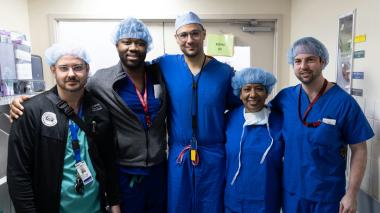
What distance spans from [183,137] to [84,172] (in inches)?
22.8

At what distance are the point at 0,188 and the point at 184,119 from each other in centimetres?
103

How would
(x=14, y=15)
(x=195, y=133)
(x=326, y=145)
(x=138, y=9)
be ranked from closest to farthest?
(x=326, y=145), (x=195, y=133), (x=14, y=15), (x=138, y=9)

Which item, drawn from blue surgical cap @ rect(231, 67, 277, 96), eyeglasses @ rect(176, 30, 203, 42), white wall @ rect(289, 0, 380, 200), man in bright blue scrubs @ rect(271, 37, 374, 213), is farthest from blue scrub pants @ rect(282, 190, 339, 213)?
eyeglasses @ rect(176, 30, 203, 42)

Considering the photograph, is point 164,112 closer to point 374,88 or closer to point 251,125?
point 251,125

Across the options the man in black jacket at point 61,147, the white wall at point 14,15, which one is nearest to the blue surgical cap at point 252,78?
the man in black jacket at point 61,147

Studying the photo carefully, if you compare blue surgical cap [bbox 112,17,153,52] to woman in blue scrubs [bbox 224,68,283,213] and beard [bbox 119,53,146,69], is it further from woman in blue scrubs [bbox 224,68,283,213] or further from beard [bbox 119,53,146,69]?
woman in blue scrubs [bbox 224,68,283,213]

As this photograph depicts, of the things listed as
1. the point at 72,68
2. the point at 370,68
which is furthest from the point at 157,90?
the point at 370,68

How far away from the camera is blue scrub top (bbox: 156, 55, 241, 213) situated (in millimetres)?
1621

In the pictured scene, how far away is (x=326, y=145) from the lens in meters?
1.40

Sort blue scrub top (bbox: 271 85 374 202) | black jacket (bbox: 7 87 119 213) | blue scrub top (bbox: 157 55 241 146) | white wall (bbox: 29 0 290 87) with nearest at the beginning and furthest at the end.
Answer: black jacket (bbox: 7 87 119 213), blue scrub top (bbox: 271 85 374 202), blue scrub top (bbox: 157 55 241 146), white wall (bbox: 29 0 290 87)

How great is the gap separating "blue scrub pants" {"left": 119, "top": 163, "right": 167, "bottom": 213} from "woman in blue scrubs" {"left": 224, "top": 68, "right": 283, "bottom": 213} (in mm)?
381

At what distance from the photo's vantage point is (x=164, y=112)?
1.64 m

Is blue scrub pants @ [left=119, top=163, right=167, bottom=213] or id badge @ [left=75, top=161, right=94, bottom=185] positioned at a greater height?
id badge @ [left=75, top=161, right=94, bottom=185]

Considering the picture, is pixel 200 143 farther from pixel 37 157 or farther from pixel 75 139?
pixel 37 157
